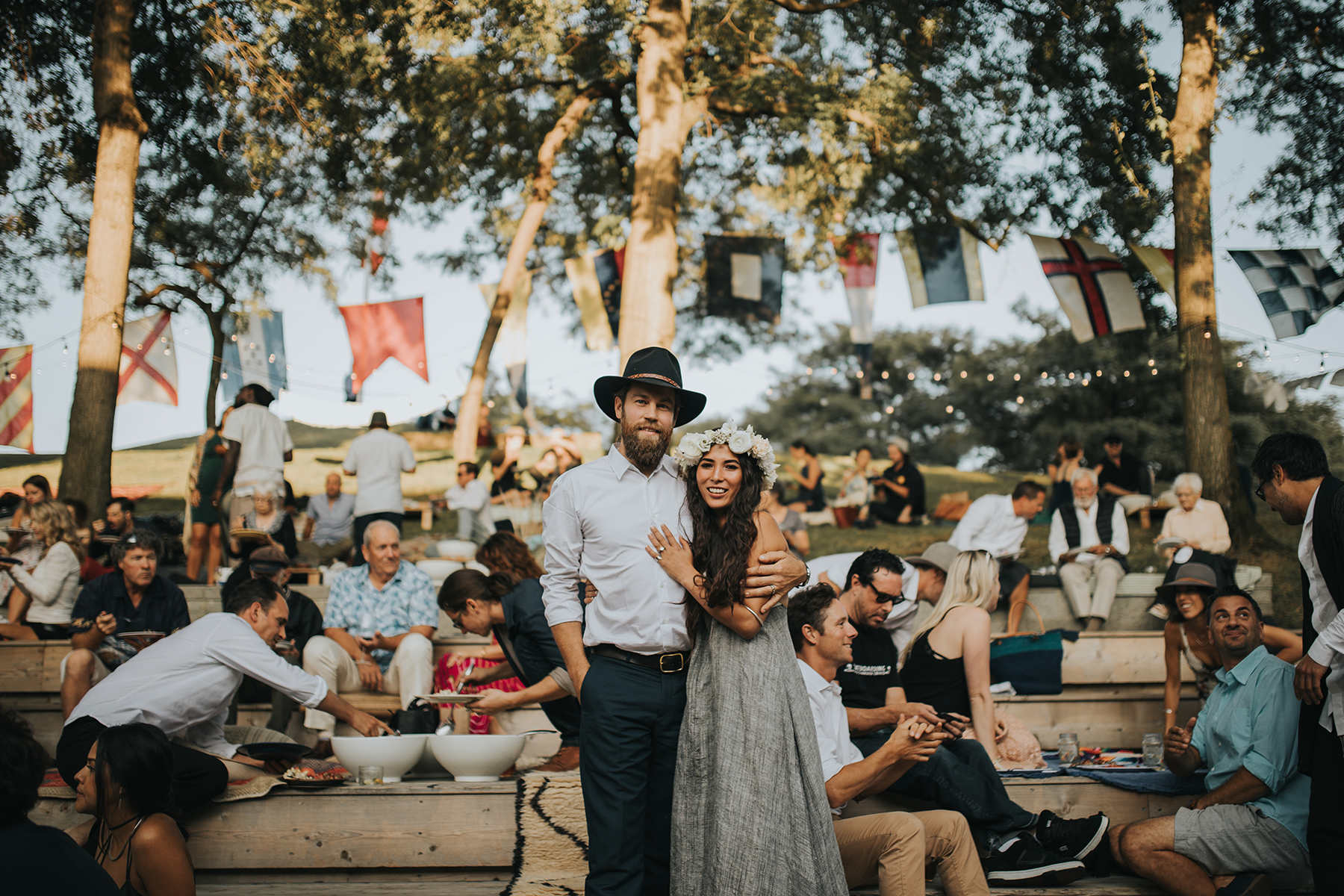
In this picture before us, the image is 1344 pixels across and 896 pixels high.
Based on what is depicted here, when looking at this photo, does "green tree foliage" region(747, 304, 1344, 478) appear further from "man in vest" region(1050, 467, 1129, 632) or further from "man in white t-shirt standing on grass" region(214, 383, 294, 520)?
"man in white t-shirt standing on grass" region(214, 383, 294, 520)

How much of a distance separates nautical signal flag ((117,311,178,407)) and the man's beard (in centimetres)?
1278

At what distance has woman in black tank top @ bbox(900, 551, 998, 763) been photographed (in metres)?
4.45

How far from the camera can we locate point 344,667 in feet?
17.6

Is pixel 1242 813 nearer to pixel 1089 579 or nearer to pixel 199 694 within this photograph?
pixel 1089 579

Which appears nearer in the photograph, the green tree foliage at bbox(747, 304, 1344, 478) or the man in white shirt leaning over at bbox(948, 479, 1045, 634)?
the man in white shirt leaning over at bbox(948, 479, 1045, 634)

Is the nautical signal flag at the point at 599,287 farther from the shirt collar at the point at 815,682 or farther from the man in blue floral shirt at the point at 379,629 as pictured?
the shirt collar at the point at 815,682

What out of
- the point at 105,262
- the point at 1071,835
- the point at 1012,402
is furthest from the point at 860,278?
the point at 1012,402

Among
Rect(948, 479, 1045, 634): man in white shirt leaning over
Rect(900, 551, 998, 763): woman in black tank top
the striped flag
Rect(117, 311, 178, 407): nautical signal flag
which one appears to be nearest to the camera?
Rect(900, 551, 998, 763): woman in black tank top

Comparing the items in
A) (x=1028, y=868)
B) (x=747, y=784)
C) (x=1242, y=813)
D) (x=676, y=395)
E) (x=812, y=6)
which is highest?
(x=812, y=6)

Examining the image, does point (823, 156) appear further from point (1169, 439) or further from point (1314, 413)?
point (1314, 413)

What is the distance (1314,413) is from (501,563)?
858 inches

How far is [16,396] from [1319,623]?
47.3 ft

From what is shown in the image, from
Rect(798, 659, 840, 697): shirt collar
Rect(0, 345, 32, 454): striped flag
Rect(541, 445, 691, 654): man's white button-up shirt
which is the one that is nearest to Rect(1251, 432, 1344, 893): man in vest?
Rect(798, 659, 840, 697): shirt collar

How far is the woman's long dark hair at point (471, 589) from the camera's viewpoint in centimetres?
471
